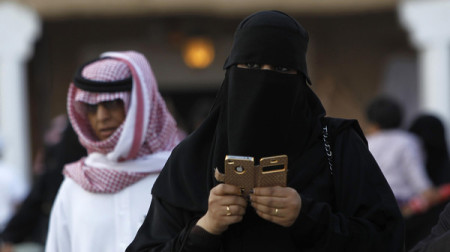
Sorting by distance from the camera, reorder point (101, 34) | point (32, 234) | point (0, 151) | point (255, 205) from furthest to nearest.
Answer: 1. point (101, 34)
2. point (0, 151)
3. point (32, 234)
4. point (255, 205)

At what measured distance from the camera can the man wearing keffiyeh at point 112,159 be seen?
2.85 meters

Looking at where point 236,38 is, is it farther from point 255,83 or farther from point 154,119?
point 154,119

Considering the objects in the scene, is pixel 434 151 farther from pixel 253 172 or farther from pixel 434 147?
pixel 253 172

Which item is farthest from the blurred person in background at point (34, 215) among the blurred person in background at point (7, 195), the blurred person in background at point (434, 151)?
the blurred person in background at point (434, 151)

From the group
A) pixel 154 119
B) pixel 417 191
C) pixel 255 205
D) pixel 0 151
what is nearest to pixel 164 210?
pixel 255 205

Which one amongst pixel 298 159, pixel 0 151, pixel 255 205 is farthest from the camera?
pixel 0 151

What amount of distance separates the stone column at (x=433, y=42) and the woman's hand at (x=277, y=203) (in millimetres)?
6387

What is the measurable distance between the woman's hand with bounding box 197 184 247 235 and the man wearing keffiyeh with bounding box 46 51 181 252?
863mm

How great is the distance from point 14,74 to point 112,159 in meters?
5.94

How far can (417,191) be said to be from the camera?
17.8 feet

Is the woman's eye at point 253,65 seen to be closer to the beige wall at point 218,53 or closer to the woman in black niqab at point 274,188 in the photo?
the woman in black niqab at point 274,188

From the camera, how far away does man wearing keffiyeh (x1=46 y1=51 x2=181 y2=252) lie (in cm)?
285

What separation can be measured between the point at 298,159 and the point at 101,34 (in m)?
8.80

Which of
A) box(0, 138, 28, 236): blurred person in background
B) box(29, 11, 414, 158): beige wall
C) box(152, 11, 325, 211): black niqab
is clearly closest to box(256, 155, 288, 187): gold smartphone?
box(152, 11, 325, 211): black niqab
